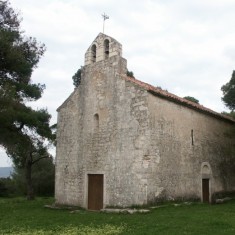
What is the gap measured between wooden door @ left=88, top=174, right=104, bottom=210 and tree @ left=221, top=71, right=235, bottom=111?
36.6 feet

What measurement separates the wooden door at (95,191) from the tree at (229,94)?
11.2 metres

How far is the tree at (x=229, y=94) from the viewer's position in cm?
2289

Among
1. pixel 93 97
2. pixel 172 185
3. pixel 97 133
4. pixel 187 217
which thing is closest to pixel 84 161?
pixel 97 133

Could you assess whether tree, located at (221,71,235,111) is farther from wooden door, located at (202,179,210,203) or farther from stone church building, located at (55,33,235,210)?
wooden door, located at (202,179,210,203)

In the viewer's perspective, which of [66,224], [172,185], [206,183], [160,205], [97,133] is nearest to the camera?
[66,224]

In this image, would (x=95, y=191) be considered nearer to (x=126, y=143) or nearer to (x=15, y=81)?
(x=126, y=143)

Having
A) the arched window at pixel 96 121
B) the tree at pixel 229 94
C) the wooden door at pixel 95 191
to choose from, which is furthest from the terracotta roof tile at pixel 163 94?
the wooden door at pixel 95 191

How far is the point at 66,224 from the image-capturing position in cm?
1233

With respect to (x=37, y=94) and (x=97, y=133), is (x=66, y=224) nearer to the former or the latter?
(x=97, y=133)

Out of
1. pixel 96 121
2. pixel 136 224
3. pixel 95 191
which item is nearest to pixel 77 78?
pixel 96 121

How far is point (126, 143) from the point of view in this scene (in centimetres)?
1675

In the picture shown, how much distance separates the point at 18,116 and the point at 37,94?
1906mm

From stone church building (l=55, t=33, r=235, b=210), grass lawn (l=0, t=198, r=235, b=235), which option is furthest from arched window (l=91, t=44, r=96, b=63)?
grass lawn (l=0, t=198, r=235, b=235)

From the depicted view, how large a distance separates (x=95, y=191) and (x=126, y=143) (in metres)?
3.33
